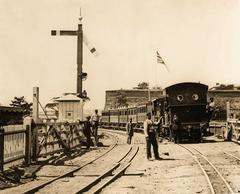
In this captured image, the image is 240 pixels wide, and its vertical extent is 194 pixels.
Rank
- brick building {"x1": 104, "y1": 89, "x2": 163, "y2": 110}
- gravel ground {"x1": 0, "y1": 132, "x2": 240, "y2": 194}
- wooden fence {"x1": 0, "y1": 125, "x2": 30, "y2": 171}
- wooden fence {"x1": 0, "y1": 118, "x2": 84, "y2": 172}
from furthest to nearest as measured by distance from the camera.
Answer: brick building {"x1": 104, "y1": 89, "x2": 163, "y2": 110} < wooden fence {"x1": 0, "y1": 118, "x2": 84, "y2": 172} < wooden fence {"x1": 0, "y1": 125, "x2": 30, "y2": 171} < gravel ground {"x1": 0, "y1": 132, "x2": 240, "y2": 194}

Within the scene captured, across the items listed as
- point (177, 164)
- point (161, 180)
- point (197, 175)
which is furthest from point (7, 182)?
point (177, 164)

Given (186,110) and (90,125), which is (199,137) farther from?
(90,125)

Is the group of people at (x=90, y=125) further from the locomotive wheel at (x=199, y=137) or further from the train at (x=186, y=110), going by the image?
the locomotive wheel at (x=199, y=137)

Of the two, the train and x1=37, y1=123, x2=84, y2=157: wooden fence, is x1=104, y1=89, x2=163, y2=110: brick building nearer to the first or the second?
the train

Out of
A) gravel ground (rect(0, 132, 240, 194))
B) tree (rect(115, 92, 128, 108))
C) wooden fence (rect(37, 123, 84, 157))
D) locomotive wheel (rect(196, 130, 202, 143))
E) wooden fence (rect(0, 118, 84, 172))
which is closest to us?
gravel ground (rect(0, 132, 240, 194))

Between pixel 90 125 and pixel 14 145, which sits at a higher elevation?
pixel 90 125

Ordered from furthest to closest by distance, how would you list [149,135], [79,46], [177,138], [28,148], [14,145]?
[79,46] < [177,138] < [149,135] < [28,148] < [14,145]

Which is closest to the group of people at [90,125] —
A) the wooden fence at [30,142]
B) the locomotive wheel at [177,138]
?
the wooden fence at [30,142]

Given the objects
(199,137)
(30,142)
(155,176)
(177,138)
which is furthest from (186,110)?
(155,176)

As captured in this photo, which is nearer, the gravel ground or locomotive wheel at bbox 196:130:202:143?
the gravel ground

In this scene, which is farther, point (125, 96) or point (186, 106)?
point (125, 96)

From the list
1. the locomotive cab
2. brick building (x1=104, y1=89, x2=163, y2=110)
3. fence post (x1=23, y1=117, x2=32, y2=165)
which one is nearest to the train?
the locomotive cab

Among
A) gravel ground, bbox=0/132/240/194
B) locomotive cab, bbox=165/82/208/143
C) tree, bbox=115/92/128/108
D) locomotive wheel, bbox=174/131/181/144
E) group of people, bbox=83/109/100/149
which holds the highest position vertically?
tree, bbox=115/92/128/108

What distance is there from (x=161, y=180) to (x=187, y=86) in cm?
1546
